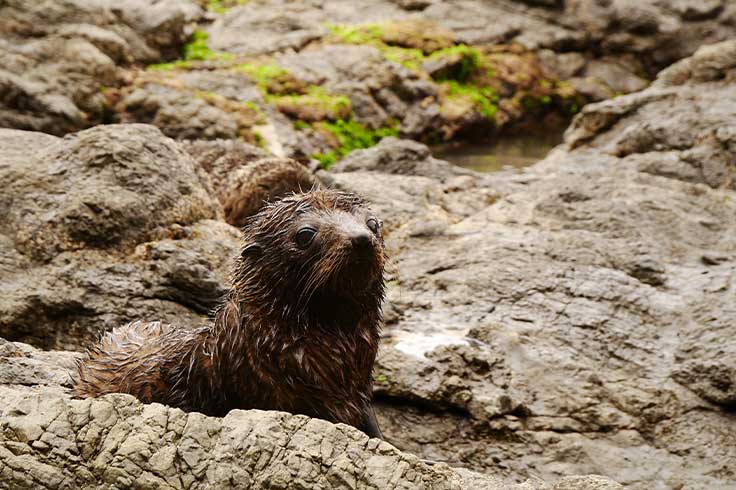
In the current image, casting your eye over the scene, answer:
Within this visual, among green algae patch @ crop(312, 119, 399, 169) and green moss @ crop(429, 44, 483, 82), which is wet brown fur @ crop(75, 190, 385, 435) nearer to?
green algae patch @ crop(312, 119, 399, 169)

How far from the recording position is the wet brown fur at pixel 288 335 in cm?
537

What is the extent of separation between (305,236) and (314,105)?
37.2 feet

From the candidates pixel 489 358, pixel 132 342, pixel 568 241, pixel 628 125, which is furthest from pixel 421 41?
pixel 132 342

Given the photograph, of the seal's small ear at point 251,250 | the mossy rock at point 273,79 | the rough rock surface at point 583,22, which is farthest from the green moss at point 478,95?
the seal's small ear at point 251,250

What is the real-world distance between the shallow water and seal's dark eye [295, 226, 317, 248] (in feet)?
33.0

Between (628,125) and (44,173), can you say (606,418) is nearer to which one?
(44,173)

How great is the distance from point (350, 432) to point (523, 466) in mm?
2315

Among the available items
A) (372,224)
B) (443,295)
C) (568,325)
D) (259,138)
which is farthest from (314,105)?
(372,224)

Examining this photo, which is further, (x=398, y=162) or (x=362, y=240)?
(x=398, y=162)

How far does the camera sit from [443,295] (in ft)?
26.6

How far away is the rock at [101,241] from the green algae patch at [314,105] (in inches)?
321

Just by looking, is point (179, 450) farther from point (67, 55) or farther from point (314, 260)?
point (67, 55)

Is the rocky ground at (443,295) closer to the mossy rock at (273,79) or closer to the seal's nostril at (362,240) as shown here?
the seal's nostril at (362,240)

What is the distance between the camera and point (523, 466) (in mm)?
6664
